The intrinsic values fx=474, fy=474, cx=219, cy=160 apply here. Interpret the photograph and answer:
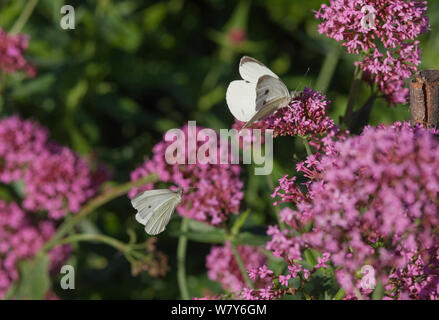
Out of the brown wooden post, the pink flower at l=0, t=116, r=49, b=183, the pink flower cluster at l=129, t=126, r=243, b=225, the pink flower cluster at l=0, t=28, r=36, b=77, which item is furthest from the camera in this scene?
the pink flower cluster at l=0, t=28, r=36, b=77

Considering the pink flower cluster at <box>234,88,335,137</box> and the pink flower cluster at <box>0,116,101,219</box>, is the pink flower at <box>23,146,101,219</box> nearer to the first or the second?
the pink flower cluster at <box>0,116,101,219</box>

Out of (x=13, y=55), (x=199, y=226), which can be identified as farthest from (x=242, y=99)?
(x=13, y=55)

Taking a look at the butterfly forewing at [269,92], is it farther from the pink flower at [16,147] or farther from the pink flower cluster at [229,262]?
the pink flower at [16,147]

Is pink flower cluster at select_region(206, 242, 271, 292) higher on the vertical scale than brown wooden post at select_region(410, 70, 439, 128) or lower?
lower

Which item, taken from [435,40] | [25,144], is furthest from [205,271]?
[435,40]

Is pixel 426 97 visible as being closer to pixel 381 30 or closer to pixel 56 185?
pixel 381 30

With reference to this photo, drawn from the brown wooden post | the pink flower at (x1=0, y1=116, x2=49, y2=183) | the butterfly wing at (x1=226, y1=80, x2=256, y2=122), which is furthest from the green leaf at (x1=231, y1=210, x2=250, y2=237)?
the pink flower at (x1=0, y1=116, x2=49, y2=183)
